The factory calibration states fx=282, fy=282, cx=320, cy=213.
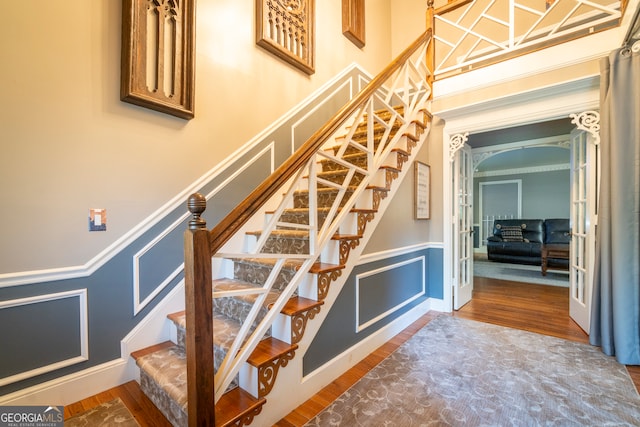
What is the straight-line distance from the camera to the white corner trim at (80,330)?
143 cm

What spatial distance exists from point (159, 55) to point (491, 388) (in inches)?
120

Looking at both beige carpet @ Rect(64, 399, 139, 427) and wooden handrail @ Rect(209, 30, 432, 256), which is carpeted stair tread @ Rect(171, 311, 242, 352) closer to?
beige carpet @ Rect(64, 399, 139, 427)

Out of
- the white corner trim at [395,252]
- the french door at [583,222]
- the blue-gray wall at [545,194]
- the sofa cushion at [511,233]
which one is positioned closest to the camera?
the white corner trim at [395,252]

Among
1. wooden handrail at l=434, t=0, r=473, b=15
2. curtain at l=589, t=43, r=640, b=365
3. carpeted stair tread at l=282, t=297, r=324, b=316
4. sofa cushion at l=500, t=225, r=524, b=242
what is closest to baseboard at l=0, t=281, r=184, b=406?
carpeted stair tread at l=282, t=297, r=324, b=316

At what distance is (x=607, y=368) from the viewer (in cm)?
201

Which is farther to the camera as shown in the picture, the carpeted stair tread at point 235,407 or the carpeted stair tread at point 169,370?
the carpeted stair tread at point 169,370

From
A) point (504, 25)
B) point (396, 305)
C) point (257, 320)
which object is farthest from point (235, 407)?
point (504, 25)

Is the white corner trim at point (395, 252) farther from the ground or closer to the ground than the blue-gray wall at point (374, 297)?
farther from the ground

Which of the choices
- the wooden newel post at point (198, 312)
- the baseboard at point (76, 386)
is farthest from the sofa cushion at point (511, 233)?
the baseboard at point (76, 386)

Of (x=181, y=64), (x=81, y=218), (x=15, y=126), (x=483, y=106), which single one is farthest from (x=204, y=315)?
(x=483, y=106)

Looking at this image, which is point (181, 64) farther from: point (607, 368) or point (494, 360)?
point (607, 368)

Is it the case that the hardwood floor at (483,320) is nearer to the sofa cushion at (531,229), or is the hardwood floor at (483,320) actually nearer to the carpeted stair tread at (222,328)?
the carpeted stair tread at (222,328)

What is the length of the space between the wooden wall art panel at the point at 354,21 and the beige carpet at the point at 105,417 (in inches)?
165

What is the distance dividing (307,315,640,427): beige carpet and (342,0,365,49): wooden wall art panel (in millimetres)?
3648
